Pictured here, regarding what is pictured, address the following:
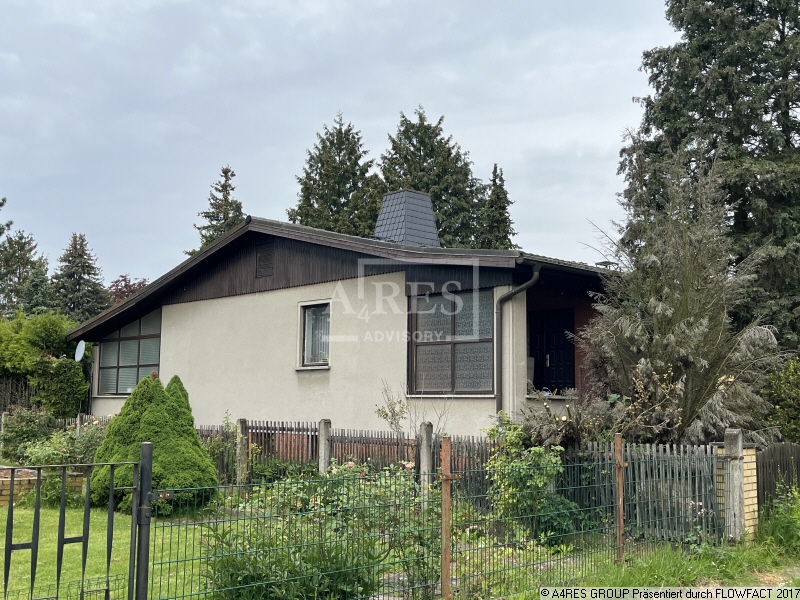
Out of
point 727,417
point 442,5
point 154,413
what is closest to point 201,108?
point 442,5

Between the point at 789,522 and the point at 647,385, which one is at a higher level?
the point at 647,385

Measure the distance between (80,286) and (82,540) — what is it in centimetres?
4247

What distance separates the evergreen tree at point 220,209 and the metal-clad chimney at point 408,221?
31.0m

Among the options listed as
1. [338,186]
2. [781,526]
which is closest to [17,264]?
[338,186]

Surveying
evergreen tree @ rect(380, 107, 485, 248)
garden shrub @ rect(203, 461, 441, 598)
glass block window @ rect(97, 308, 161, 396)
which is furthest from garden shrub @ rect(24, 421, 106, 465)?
evergreen tree @ rect(380, 107, 485, 248)

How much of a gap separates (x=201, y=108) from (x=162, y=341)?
589 cm

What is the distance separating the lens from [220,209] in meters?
49.9

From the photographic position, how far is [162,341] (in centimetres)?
1861

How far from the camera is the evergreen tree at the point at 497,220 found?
121 ft

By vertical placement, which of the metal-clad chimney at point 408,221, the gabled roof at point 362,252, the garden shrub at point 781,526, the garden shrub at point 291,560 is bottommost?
the garden shrub at point 781,526

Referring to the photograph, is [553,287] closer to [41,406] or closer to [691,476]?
[691,476]

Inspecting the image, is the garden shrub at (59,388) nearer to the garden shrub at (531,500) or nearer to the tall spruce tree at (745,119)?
the garden shrub at (531,500)

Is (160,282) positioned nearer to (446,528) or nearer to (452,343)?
(452,343)

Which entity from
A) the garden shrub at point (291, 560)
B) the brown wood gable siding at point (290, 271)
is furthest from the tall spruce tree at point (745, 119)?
the garden shrub at point (291, 560)
